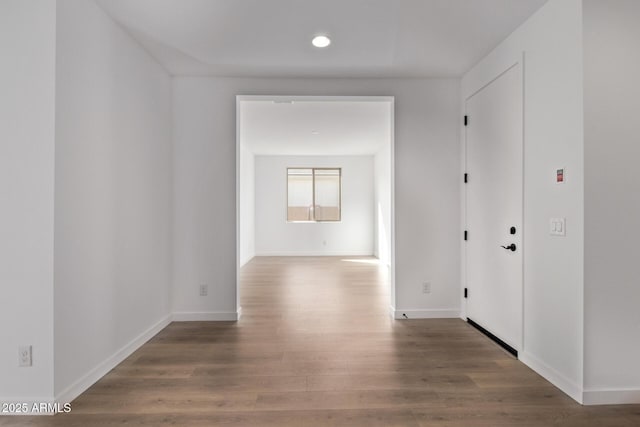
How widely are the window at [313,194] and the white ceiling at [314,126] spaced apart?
80cm

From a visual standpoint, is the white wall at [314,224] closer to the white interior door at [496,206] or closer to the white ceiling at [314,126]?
the white ceiling at [314,126]

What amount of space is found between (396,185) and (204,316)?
8.38 ft

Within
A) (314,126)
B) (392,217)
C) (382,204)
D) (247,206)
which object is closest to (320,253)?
(382,204)

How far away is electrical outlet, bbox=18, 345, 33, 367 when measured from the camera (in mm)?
2051

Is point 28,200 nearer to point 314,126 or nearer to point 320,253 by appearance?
point 314,126

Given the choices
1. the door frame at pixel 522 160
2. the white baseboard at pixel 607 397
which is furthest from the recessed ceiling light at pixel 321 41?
the white baseboard at pixel 607 397

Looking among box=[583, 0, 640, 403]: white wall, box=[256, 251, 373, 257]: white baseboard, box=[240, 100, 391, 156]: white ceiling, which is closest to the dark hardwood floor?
box=[583, 0, 640, 403]: white wall

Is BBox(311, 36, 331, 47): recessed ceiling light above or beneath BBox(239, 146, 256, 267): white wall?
above

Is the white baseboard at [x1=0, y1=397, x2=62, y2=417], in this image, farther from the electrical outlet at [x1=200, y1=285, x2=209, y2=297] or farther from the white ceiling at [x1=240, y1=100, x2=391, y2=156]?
the white ceiling at [x1=240, y1=100, x2=391, y2=156]

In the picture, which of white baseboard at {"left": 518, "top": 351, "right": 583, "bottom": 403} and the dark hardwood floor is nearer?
the dark hardwood floor

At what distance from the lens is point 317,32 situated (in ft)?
10.0

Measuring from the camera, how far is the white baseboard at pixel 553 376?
2.22 m

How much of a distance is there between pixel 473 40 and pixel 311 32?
144 centimetres

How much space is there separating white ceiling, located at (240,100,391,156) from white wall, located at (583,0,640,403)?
2.17 meters
